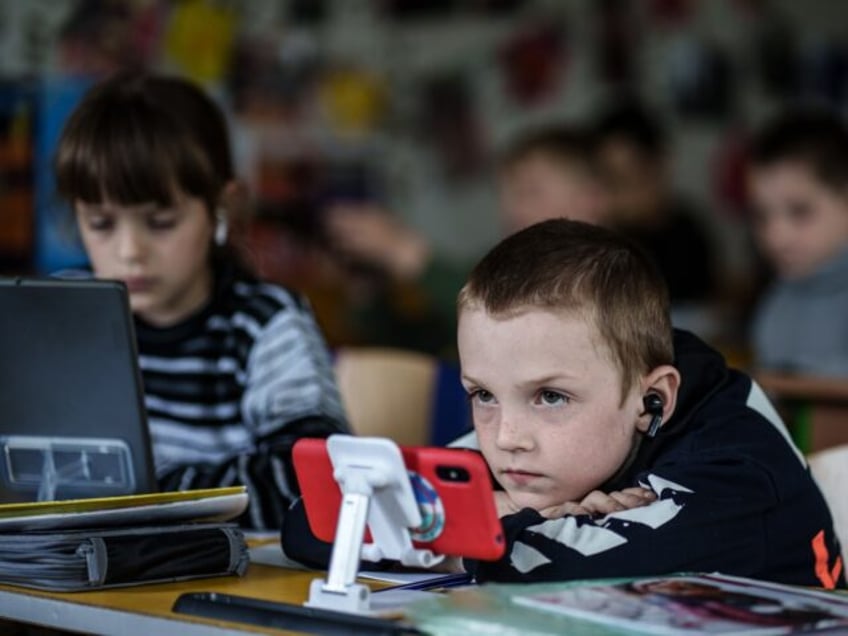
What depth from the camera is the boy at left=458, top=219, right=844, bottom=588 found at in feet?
4.19

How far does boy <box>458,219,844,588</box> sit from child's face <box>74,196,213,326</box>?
2.14 ft

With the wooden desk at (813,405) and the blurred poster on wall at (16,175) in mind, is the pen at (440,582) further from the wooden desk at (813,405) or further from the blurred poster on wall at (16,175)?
the blurred poster on wall at (16,175)

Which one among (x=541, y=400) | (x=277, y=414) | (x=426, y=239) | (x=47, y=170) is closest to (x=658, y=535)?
(x=541, y=400)

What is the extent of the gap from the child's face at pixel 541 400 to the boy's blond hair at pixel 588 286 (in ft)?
0.04

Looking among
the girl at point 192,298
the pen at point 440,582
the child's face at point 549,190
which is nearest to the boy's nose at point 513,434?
the pen at point 440,582

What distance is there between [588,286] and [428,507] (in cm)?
29

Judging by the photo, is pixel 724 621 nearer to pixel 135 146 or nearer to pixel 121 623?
pixel 121 623

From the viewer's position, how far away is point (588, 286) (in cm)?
138

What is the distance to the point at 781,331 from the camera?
3.67 m

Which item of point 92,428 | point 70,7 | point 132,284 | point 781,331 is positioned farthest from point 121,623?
point 781,331

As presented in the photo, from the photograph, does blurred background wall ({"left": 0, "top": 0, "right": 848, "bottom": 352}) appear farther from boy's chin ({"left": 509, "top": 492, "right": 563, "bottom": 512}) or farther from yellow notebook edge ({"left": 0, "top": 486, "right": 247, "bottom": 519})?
boy's chin ({"left": 509, "top": 492, "right": 563, "bottom": 512})

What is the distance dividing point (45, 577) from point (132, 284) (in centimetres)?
73

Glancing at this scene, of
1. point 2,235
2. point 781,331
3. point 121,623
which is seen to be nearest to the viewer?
point 121,623

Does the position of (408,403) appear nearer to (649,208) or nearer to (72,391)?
(72,391)
